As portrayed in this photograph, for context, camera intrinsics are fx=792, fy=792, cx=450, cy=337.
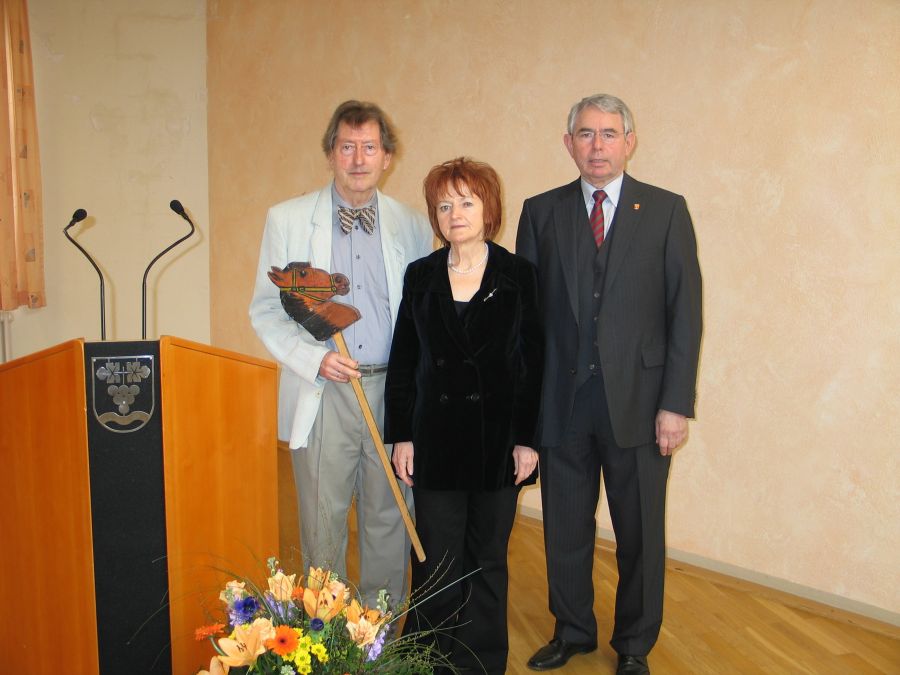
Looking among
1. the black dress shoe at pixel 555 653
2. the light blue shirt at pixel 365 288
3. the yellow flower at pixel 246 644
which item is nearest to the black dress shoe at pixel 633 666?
the black dress shoe at pixel 555 653

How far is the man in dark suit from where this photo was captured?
85.9 inches

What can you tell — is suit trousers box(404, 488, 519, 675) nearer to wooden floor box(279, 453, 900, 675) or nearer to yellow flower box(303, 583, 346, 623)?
wooden floor box(279, 453, 900, 675)

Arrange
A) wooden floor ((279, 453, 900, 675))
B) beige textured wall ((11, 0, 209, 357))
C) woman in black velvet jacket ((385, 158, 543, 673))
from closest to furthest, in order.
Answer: woman in black velvet jacket ((385, 158, 543, 673)) < wooden floor ((279, 453, 900, 675)) < beige textured wall ((11, 0, 209, 357))

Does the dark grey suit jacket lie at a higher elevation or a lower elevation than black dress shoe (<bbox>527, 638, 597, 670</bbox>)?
higher

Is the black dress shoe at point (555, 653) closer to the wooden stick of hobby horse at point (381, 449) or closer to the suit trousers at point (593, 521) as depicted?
the suit trousers at point (593, 521)

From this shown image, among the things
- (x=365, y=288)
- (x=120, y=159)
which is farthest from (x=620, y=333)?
(x=120, y=159)

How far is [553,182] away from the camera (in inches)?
146

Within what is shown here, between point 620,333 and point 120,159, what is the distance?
3819 mm

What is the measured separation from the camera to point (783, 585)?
309 centimetres

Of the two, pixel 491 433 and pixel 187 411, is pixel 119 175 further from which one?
pixel 491 433

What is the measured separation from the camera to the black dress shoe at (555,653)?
243 centimetres

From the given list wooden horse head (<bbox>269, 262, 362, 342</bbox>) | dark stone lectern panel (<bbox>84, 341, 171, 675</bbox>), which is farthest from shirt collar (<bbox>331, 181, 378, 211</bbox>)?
dark stone lectern panel (<bbox>84, 341, 171, 675</bbox>)

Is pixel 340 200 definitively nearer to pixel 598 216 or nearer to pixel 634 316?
pixel 598 216

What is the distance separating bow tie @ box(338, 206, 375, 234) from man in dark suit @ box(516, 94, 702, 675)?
445mm
